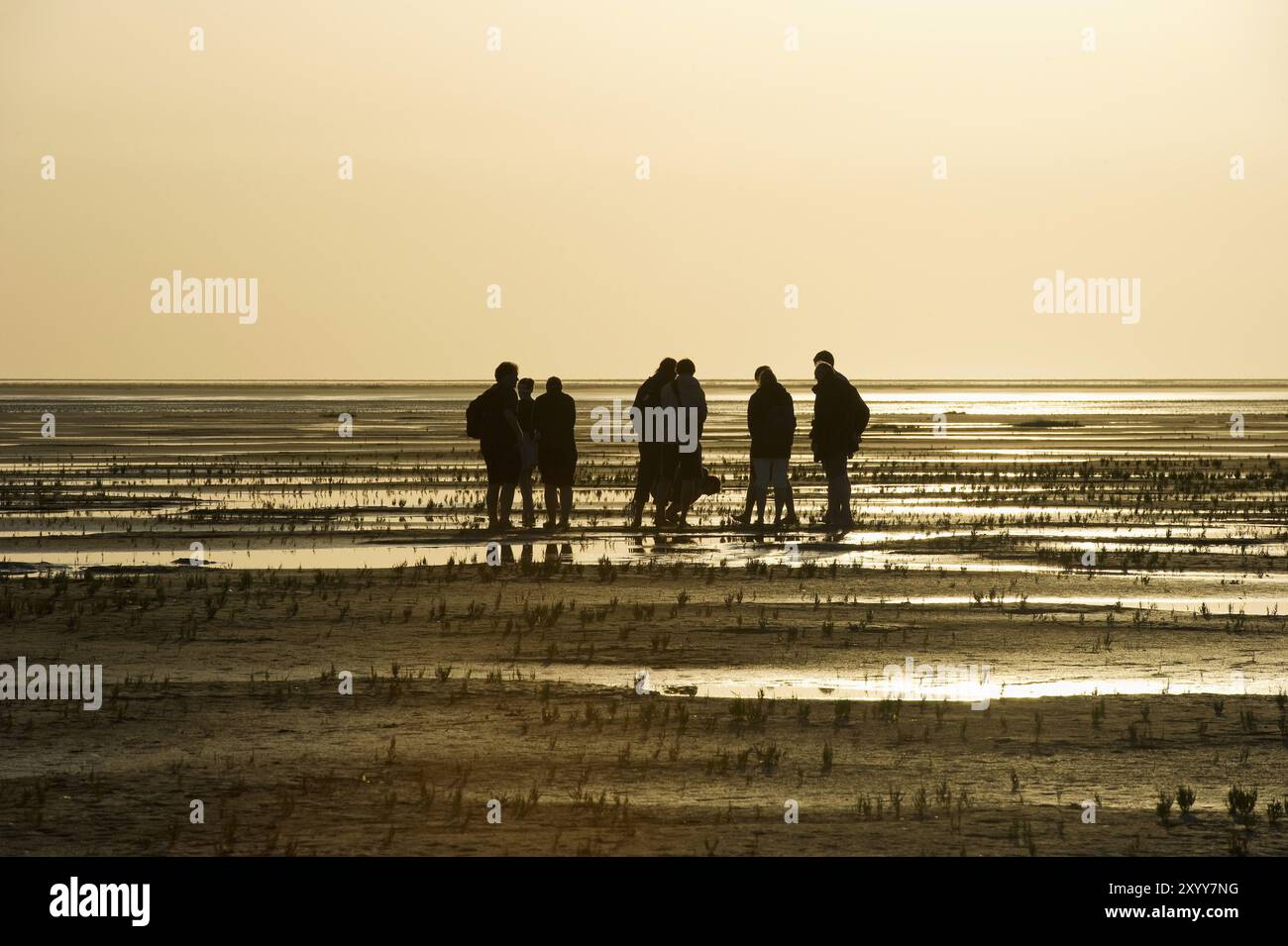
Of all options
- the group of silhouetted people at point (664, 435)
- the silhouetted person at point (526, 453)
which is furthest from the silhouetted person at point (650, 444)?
the silhouetted person at point (526, 453)

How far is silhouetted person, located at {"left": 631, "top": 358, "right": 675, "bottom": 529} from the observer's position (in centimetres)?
2562

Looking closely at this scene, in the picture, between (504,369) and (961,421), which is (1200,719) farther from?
(961,421)

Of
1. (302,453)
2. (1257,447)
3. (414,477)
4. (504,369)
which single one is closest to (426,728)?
(504,369)

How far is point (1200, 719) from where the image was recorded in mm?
12008

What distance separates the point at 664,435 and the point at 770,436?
4.50 feet

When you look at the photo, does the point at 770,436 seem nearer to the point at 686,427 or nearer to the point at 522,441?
the point at 686,427

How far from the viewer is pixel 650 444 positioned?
25922 millimetres

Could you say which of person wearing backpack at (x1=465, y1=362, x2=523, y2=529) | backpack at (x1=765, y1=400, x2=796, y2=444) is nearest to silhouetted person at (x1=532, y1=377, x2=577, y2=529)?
person wearing backpack at (x1=465, y1=362, x2=523, y2=529)

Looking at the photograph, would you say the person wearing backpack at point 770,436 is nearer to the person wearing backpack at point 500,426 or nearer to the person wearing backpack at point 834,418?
the person wearing backpack at point 834,418

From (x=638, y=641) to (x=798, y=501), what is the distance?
59.7ft

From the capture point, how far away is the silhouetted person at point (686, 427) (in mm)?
25500

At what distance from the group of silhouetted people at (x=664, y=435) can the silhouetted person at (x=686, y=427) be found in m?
0.01

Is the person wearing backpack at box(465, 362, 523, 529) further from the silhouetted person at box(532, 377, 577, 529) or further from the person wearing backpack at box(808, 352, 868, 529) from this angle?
the person wearing backpack at box(808, 352, 868, 529)
